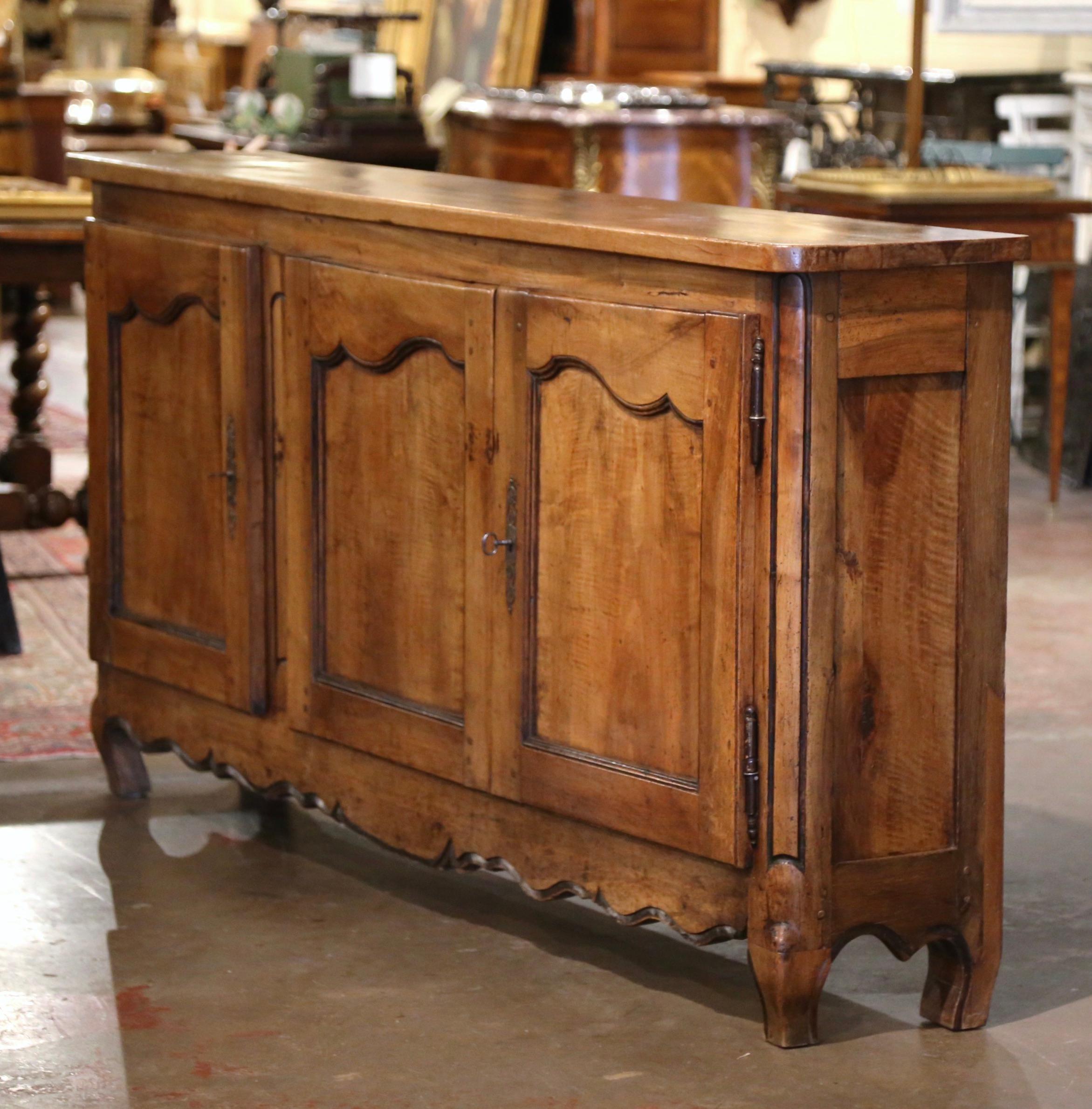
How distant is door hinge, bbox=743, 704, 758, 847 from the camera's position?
2.64 meters

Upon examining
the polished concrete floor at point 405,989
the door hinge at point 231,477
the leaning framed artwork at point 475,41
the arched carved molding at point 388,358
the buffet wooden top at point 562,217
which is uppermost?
the leaning framed artwork at point 475,41

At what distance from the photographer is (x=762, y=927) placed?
2.66 meters

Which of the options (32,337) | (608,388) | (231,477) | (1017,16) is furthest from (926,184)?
(608,388)

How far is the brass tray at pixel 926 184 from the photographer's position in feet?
18.5

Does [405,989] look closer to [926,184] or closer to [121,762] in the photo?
[121,762]

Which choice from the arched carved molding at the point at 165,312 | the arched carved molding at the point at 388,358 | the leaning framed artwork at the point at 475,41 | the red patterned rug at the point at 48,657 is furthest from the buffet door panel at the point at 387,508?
the leaning framed artwork at the point at 475,41

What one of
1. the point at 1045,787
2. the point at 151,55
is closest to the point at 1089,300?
the point at 1045,787

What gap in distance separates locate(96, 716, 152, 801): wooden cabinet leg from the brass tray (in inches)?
110

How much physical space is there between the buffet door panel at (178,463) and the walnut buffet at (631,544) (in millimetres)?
12

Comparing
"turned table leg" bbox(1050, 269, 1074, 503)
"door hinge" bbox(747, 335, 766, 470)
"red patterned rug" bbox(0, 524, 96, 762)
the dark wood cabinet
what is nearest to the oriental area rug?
"red patterned rug" bbox(0, 524, 96, 762)

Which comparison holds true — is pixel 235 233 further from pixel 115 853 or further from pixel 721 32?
pixel 721 32

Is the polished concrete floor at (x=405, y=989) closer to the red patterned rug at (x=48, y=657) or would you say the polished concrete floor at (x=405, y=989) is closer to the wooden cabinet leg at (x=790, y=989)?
the wooden cabinet leg at (x=790, y=989)

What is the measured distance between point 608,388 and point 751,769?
0.54 m

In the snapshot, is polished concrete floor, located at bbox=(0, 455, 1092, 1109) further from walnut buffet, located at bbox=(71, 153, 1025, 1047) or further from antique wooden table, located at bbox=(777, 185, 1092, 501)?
antique wooden table, located at bbox=(777, 185, 1092, 501)
